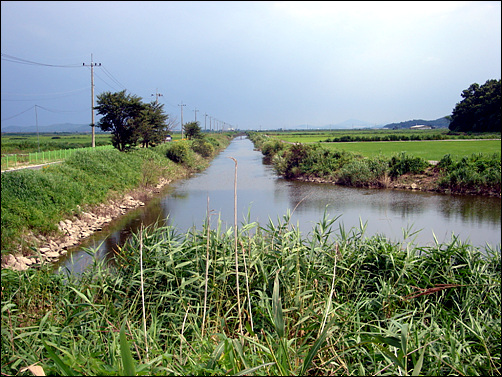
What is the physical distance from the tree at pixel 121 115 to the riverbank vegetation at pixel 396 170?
8.86 meters

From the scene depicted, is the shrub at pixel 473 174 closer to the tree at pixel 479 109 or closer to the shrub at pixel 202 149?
the shrub at pixel 202 149

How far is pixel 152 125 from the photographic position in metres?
22.9

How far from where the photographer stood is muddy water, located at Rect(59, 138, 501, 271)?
9219 mm

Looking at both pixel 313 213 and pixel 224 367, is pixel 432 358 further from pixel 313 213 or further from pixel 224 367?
pixel 313 213

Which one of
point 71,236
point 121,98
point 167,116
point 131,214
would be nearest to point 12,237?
point 71,236

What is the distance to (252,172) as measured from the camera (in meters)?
23.6

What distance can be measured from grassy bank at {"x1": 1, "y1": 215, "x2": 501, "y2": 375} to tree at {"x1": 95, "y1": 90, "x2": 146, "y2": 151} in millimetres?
15817

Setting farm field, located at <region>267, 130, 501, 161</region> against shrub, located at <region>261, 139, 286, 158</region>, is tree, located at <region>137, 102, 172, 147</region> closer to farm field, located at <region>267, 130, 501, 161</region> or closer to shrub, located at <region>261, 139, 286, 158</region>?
shrub, located at <region>261, 139, 286, 158</region>

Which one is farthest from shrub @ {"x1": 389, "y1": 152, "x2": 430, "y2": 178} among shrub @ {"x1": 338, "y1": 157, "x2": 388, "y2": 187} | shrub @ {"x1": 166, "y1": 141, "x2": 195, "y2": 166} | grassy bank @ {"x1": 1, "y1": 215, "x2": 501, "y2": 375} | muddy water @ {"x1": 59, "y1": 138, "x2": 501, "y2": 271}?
grassy bank @ {"x1": 1, "y1": 215, "x2": 501, "y2": 375}

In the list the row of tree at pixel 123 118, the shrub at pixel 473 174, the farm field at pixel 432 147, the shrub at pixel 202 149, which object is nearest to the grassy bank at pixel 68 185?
the row of tree at pixel 123 118

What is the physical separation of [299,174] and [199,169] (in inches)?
254

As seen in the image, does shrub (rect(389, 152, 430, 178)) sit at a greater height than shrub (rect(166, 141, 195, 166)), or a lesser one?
lesser

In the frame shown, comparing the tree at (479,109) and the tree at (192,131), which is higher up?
the tree at (479,109)

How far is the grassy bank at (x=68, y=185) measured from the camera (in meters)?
8.84
